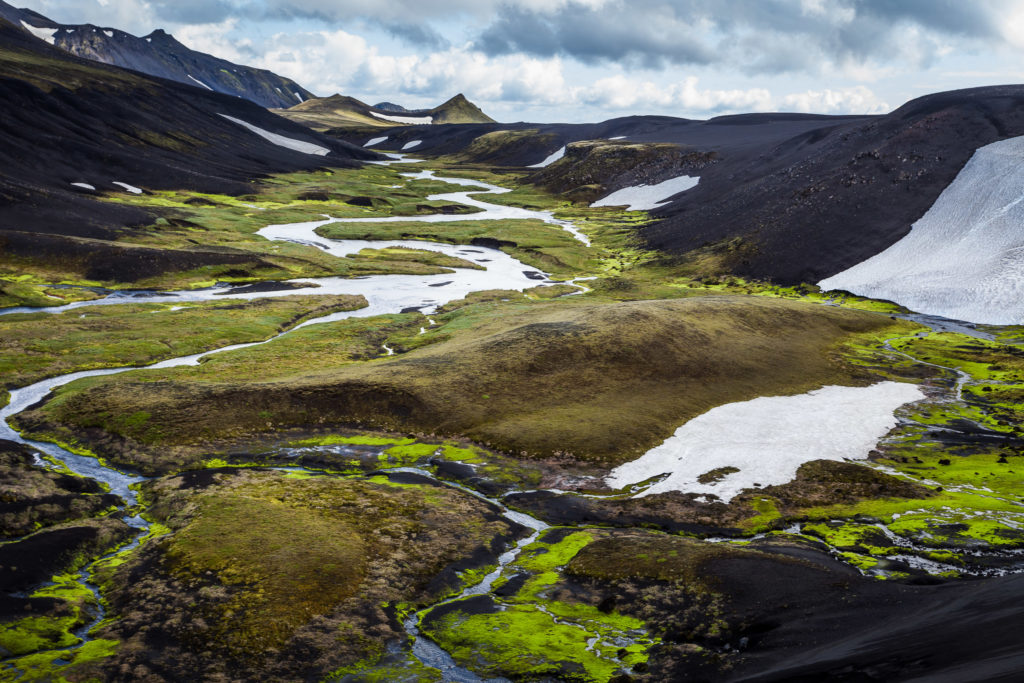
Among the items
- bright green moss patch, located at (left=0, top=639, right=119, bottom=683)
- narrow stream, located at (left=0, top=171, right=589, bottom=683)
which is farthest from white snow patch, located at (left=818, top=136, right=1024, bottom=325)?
bright green moss patch, located at (left=0, top=639, right=119, bottom=683)

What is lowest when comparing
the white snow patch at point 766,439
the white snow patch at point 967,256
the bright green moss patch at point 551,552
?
the bright green moss patch at point 551,552

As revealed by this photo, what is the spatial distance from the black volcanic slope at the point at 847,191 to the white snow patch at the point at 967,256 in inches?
149

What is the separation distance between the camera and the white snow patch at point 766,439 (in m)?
46.6

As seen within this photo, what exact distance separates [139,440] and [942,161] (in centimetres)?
15118

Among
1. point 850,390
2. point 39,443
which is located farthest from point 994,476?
point 39,443

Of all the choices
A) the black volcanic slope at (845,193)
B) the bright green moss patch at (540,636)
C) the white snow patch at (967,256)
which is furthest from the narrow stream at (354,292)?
the white snow patch at (967,256)

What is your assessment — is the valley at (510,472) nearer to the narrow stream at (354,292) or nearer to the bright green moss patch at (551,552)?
the bright green moss patch at (551,552)

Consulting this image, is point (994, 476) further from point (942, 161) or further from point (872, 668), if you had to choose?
point (942, 161)

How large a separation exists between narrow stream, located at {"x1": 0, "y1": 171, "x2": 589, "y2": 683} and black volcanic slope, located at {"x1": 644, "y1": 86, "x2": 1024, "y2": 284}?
36.7 meters

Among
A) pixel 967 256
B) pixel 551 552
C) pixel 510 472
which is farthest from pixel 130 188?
pixel 967 256

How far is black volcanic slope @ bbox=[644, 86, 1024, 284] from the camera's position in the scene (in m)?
129

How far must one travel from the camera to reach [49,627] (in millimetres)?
28141

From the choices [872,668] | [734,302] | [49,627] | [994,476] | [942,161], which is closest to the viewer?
[872,668]

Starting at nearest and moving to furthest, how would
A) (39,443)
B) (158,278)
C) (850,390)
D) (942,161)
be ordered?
(39,443) < (850,390) < (158,278) < (942,161)
